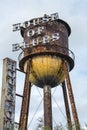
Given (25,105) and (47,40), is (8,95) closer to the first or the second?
(25,105)

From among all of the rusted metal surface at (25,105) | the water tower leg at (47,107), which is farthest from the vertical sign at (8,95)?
the water tower leg at (47,107)

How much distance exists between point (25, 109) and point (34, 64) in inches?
168

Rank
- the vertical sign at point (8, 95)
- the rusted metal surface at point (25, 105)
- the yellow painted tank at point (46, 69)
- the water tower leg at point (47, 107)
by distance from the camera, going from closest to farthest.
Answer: the vertical sign at point (8, 95), the rusted metal surface at point (25, 105), the water tower leg at point (47, 107), the yellow painted tank at point (46, 69)

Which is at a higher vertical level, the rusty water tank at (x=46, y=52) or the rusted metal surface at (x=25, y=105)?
the rusty water tank at (x=46, y=52)

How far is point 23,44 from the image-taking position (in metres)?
43.6

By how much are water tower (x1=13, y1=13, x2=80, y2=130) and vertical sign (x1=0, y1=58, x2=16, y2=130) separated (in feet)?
10.6

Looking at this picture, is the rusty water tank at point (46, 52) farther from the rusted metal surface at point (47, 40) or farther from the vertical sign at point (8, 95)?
the vertical sign at point (8, 95)

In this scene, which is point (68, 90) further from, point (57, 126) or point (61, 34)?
point (57, 126)

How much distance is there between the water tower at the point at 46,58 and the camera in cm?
4166

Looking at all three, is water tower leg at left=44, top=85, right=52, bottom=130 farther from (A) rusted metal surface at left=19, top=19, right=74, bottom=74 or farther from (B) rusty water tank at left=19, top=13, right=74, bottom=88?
Answer: (A) rusted metal surface at left=19, top=19, right=74, bottom=74

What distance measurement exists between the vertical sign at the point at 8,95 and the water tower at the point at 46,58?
3234 millimetres

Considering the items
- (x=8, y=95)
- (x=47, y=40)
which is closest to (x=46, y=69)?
(x=47, y=40)

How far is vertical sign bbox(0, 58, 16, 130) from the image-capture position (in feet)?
116

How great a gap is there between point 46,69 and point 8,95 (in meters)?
6.19
